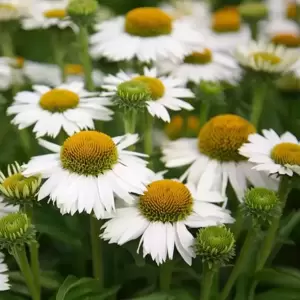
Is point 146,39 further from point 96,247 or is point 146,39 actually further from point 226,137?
point 96,247

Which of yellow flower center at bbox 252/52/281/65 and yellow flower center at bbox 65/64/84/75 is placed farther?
yellow flower center at bbox 65/64/84/75

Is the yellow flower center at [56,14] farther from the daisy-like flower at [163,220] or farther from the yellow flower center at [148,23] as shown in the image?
the daisy-like flower at [163,220]

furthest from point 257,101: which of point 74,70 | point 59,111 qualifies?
point 74,70

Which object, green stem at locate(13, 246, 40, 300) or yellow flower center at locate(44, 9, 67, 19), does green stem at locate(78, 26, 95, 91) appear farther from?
green stem at locate(13, 246, 40, 300)

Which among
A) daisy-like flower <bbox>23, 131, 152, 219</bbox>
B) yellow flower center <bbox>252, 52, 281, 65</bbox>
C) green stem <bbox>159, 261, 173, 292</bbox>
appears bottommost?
green stem <bbox>159, 261, 173, 292</bbox>

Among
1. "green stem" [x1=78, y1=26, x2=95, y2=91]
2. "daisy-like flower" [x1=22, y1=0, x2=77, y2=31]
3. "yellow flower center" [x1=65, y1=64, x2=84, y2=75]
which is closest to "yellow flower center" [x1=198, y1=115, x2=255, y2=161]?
"green stem" [x1=78, y1=26, x2=95, y2=91]

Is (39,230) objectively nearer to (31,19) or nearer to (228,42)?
(31,19)
